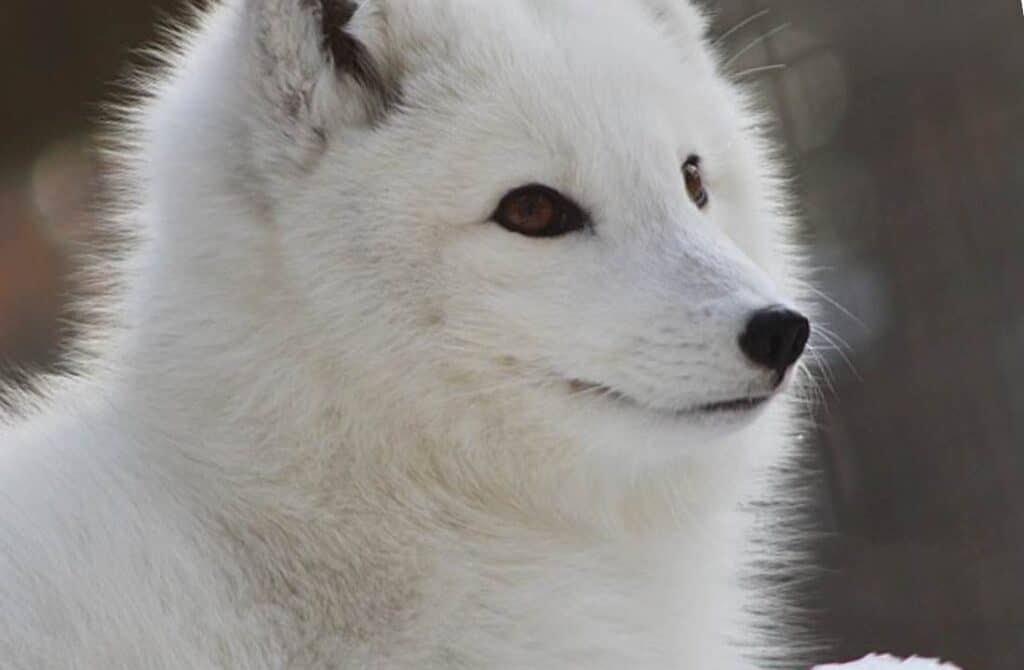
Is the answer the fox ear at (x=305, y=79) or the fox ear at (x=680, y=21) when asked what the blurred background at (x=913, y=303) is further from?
the fox ear at (x=305, y=79)

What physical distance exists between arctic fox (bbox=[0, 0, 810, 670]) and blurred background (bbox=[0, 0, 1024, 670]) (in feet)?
3.94

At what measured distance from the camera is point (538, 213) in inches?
44.2

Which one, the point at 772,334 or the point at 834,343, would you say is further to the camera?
the point at 834,343

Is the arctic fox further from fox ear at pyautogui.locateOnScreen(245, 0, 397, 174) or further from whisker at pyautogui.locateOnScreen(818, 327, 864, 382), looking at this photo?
whisker at pyautogui.locateOnScreen(818, 327, 864, 382)

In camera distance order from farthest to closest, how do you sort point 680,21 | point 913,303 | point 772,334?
1. point 913,303
2. point 680,21
3. point 772,334

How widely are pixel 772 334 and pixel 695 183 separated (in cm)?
22

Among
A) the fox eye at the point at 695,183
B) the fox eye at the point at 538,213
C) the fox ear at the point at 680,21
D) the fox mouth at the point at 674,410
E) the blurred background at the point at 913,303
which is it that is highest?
the fox ear at the point at 680,21

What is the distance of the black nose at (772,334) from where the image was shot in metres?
1.07

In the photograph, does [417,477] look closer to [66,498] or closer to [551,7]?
[66,498]

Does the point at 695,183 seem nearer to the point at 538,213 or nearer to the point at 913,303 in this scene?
the point at 538,213

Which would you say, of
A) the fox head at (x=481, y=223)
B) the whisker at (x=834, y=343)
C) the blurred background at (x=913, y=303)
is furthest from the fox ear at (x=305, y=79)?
the blurred background at (x=913, y=303)

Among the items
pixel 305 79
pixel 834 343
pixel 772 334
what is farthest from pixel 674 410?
pixel 834 343

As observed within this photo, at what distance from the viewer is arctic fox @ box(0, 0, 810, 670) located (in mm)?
1042

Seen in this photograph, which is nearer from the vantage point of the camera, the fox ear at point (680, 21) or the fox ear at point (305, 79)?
the fox ear at point (305, 79)
